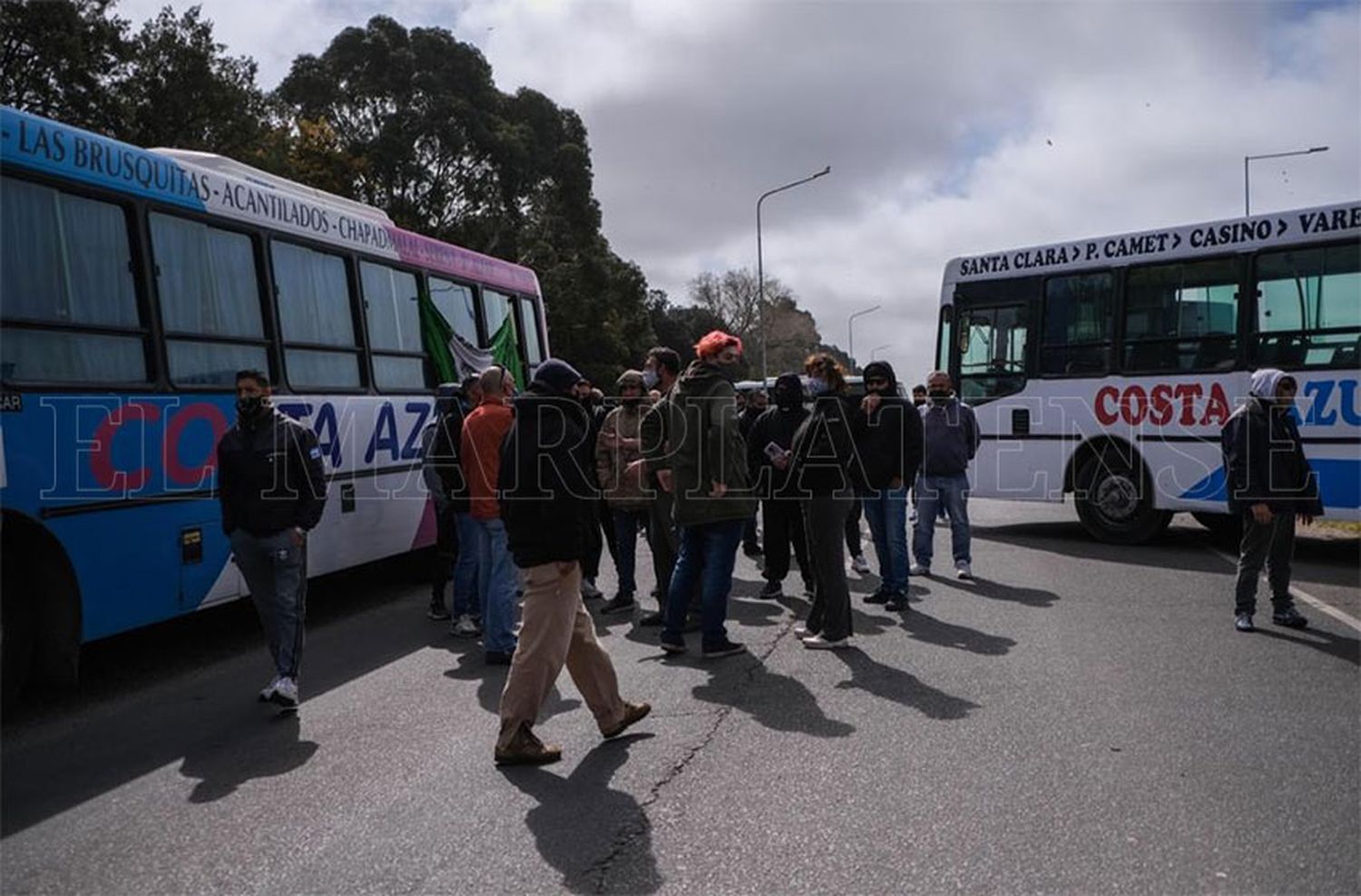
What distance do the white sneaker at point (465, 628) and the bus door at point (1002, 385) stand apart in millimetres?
6864

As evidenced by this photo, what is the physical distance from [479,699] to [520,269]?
24.7 ft

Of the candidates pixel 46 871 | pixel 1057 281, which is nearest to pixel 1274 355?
pixel 1057 281

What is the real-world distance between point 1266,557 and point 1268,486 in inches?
22.9

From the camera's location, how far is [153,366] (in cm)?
626

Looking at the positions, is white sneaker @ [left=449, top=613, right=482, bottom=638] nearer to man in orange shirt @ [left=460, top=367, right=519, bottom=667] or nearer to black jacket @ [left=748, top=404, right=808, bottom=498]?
man in orange shirt @ [left=460, top=367, right=519, bottom=667]

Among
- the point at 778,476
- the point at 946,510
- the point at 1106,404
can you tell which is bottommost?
the point at 946,510


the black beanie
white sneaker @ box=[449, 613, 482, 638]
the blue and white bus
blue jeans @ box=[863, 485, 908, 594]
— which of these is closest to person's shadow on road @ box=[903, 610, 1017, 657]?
blue jeans @ box=[863, 485, 908, 594]

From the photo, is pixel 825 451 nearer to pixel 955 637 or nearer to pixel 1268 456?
pixel 955 637

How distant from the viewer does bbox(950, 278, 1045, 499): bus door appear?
12.0 metres

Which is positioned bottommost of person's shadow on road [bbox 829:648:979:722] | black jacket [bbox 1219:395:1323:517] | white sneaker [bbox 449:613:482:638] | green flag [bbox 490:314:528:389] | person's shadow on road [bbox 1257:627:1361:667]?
person's shadow on road [bbox 1257:627:1361:667]

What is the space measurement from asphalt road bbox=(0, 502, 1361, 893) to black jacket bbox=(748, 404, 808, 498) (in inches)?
51.9

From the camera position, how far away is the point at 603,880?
3.50 meters

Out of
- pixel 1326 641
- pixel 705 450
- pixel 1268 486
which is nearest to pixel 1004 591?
pixel 1268 486

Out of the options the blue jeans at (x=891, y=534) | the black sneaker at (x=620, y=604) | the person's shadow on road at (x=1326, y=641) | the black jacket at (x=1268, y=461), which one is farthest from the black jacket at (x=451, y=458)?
the person's shadow on road at (x=1326, y=641)
